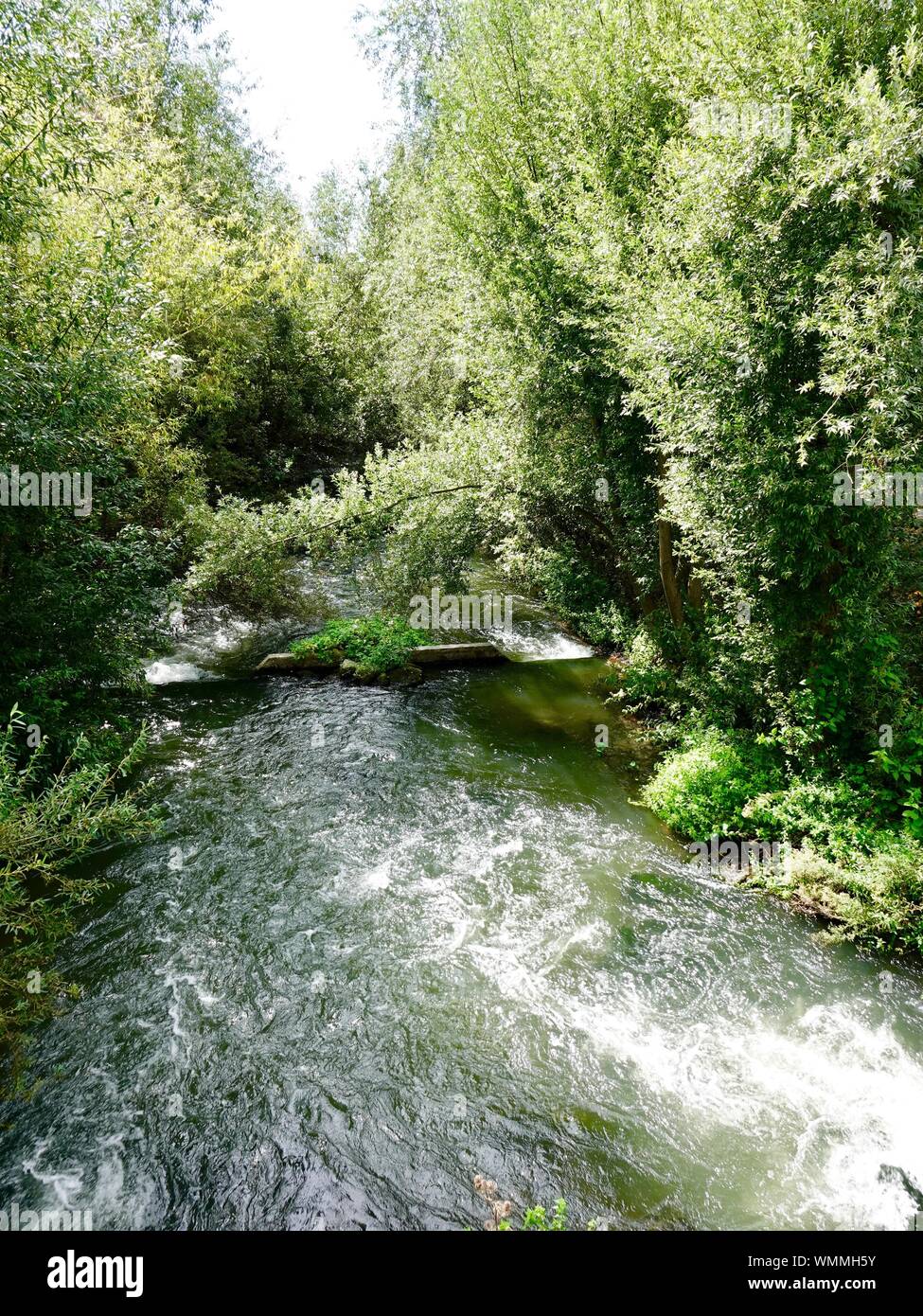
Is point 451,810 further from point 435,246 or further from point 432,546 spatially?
point 435,246

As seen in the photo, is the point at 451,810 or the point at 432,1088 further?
the point at 451,810

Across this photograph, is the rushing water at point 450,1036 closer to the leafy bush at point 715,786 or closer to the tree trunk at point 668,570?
the leafy bush at point 715,786

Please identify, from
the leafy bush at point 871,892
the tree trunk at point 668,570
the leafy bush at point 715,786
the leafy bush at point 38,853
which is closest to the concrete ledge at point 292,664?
the leafy bush at point 38,853

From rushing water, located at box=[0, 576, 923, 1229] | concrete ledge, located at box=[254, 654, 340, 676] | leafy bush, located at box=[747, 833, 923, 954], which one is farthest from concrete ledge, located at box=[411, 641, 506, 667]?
leafy bush, located at box=[747, 833, 923, 954]

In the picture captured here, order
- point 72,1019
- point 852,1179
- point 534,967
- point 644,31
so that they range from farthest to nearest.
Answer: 1. point 644,31
2. point 534,967
3. point 72,1019
4. point 852,1179

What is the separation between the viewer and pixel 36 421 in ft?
24.3

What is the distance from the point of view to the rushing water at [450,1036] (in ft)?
16.3

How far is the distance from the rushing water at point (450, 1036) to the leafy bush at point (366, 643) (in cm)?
485

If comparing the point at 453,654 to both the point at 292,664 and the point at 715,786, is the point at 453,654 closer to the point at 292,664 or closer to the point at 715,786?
the point at 292,664

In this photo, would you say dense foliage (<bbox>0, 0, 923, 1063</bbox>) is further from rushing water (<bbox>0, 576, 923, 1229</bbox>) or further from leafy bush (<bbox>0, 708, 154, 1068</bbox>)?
rushing water (<bbox>0, 576, 923, 1229</bbox>)

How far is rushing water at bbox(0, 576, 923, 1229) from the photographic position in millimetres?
4973
